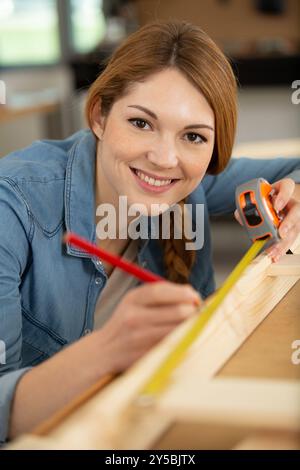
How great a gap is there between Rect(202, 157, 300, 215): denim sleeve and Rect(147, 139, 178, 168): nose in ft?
1.41

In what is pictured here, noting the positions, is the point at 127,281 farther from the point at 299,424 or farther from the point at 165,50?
the point at 299,424

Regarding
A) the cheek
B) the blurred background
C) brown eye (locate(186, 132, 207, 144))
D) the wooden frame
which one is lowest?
the wooden frame

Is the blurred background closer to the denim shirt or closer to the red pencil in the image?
the denim shirt

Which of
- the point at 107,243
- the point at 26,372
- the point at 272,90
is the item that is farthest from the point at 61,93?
the point at 26,372

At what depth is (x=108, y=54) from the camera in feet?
12.4

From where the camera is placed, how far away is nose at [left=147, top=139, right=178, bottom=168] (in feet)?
3.63

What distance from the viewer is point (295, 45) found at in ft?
14.6

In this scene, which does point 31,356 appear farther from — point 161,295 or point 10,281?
point 161,295

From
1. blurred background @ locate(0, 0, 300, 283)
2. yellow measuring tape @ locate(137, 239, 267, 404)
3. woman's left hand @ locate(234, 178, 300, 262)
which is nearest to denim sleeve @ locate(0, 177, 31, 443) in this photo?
yellow measuring tape @ locate(137, 239, 267, 404)

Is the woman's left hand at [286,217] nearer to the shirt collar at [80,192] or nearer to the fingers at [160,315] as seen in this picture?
the shirt collar at [80,192]

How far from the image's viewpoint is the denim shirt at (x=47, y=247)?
1097 mm

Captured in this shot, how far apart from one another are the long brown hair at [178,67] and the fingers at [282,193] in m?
0.12

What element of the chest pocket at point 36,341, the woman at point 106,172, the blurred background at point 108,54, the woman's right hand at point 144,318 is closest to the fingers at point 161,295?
the woman's right hand at point 144,318
